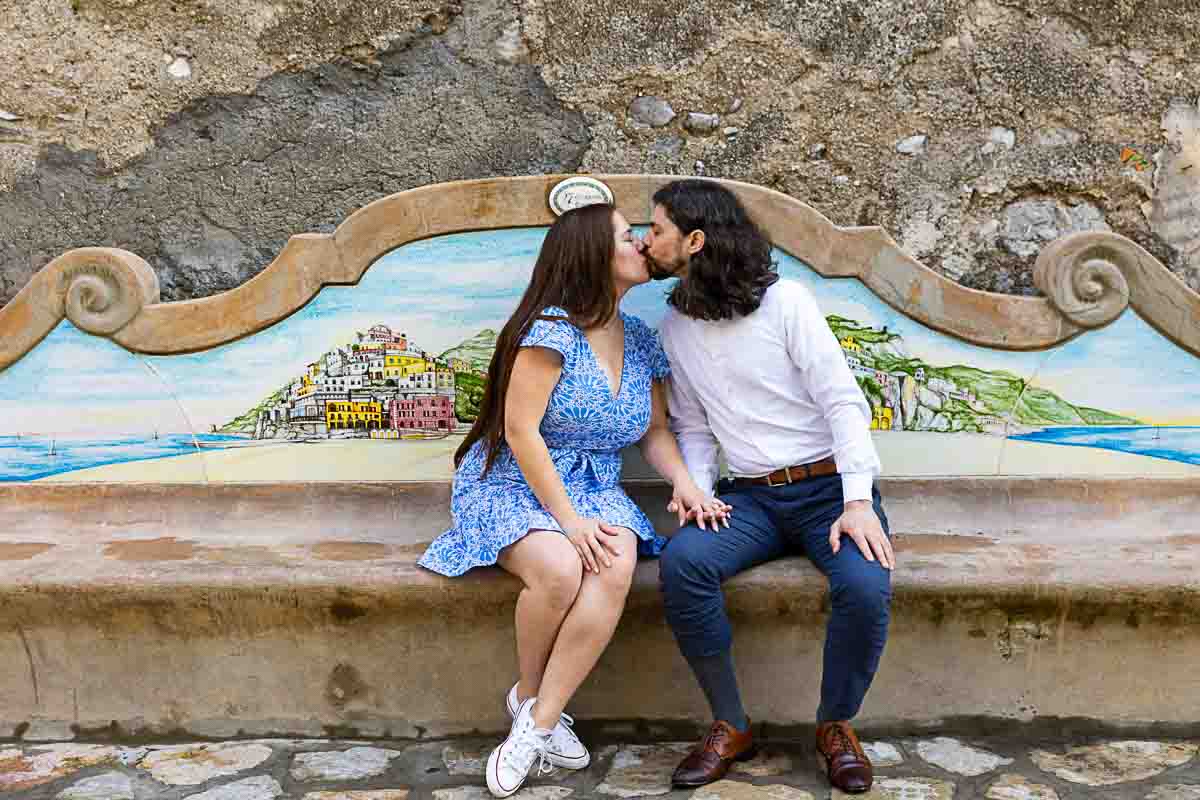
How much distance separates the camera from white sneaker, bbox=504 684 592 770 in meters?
2.54

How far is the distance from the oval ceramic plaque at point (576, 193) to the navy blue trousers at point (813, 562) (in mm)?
930

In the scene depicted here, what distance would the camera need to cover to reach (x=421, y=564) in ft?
8.91

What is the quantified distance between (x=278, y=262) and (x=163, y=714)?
118 centimetres

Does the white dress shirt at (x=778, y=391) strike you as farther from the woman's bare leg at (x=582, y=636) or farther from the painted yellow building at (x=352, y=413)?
the painted yellow building at (x=352, y=413)

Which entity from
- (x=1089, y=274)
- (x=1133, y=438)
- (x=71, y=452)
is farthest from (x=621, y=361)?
(x=71, y=452)

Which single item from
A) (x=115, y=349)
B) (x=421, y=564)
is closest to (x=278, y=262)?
(x=115, y=349)

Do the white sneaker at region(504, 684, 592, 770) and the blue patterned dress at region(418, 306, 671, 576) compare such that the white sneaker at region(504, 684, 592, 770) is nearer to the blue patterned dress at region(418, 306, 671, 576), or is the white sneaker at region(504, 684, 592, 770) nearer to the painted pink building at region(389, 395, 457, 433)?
the blue patterned dress at region(418, 306, 671, 576)

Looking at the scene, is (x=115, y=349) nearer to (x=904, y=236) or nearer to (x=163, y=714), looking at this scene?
(x=163, y=714)

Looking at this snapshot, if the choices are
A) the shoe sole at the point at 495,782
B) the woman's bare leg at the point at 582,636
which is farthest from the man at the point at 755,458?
the shoe sole at the point at 495,782

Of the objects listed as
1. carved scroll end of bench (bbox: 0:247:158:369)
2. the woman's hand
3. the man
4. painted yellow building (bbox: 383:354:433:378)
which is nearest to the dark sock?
the man

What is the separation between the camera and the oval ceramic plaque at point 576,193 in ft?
10.2

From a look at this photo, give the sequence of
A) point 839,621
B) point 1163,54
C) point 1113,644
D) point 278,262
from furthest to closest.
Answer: point 1163,54
point 278,262
point 1113,644
point 839,621

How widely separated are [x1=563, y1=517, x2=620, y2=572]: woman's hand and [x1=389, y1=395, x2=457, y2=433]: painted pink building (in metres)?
0.82

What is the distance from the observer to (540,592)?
2.48m
